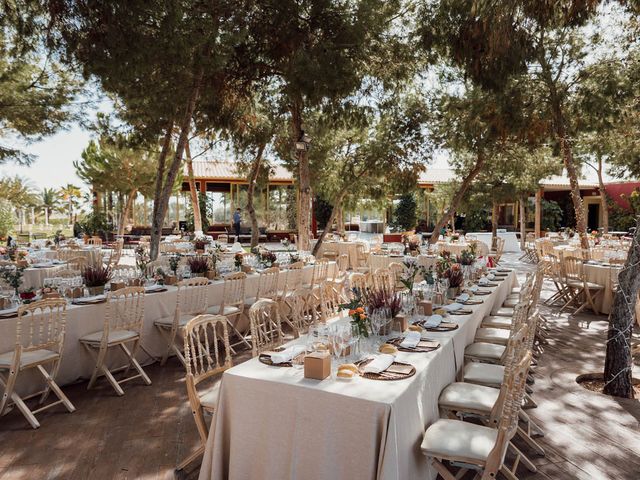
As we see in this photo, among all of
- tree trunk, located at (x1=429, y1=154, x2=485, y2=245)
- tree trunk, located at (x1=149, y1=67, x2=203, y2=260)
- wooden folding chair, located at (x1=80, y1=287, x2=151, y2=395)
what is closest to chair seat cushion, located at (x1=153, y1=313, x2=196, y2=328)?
wooden folding chair, located at (x1=80, y1=287, x2=151, y2=395)

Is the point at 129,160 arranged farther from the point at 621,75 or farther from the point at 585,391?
the point at 585,391

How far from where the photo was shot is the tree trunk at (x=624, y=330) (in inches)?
179

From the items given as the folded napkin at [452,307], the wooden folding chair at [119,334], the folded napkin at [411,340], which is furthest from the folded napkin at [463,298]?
the wooden folding chair at [119,334]

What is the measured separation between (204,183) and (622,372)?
72.8ft

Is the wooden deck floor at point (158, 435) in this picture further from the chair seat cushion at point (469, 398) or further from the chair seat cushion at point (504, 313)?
the chair seat cushion at point (504, 313)

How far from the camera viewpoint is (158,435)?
12.1 ft

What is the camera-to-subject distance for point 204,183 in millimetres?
24656

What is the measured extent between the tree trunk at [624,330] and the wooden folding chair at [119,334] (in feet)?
14.4

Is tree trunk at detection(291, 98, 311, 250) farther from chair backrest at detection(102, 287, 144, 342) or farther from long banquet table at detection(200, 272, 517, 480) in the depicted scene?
long banquet table at detection(200, 272, 517, 480)

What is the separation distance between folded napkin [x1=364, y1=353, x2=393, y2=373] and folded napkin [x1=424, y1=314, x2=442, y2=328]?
0.92 meters

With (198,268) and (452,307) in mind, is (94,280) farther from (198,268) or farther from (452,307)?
(452,307)

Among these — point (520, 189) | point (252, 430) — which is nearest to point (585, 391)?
point (252, 430)

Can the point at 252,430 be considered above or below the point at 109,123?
below

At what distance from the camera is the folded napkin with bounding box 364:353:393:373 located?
8.97ft
